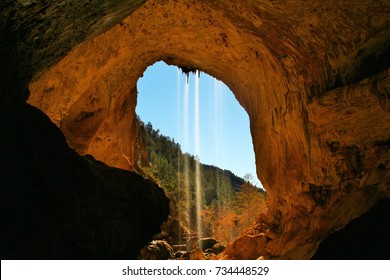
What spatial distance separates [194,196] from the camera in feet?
206

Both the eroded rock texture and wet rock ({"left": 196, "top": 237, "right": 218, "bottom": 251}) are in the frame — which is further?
wet rock ({"left": 196, "top": 237, "right": 218, "bottom": 251})

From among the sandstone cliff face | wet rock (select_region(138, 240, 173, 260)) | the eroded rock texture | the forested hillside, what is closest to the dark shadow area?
the eroded rock texture

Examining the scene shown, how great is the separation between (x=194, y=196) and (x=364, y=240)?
58.1m

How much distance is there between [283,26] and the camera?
27.5 feet

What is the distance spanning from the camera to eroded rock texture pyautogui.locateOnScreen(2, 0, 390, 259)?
23.9 feet

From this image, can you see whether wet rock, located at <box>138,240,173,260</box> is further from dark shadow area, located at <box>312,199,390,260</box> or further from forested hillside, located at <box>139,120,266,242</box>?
dark shadow area, located at <box>312,199,390,260</box>

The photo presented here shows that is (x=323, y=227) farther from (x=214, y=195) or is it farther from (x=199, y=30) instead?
(x=214, y=195)

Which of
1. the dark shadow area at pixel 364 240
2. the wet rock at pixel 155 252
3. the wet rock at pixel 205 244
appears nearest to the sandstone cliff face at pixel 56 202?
the dark shadow area at pixel 364 240

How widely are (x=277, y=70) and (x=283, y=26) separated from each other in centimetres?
201

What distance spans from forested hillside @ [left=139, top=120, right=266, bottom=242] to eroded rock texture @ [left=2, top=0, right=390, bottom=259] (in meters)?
12.3

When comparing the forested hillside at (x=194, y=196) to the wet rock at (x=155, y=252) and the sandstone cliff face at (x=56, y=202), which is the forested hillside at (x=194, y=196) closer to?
the wet rock at (x=155, y=252)

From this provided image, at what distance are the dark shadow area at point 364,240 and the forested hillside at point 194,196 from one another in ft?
63.6

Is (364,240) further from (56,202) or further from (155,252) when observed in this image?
(155,252)

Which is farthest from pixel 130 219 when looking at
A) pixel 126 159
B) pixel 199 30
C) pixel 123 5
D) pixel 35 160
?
pixel 126 159
